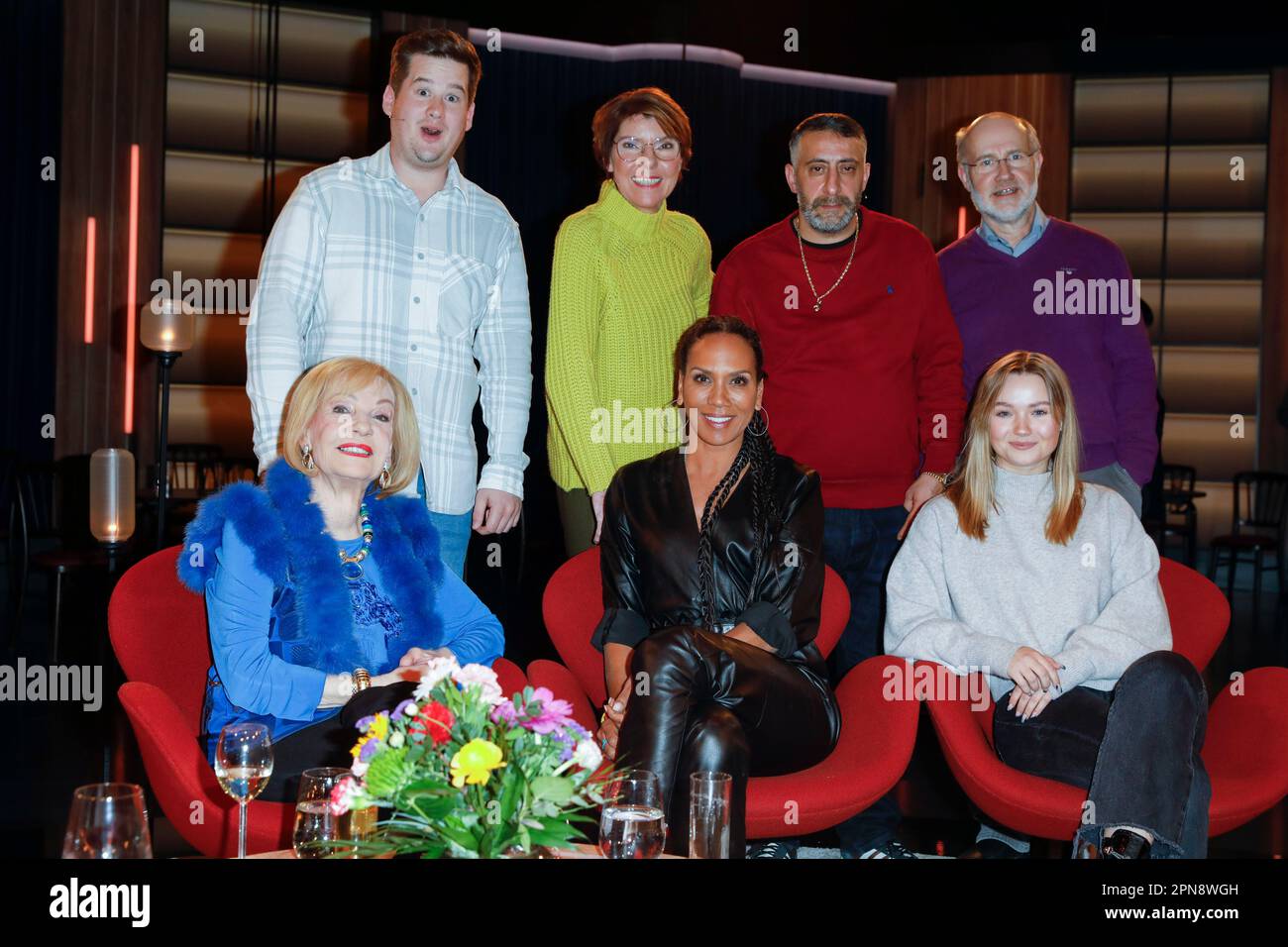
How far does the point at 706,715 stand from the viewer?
2.48 m

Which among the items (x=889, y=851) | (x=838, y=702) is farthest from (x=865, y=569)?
(x=889, y=851)

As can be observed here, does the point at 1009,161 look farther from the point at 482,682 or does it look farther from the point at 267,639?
the point at 482,682

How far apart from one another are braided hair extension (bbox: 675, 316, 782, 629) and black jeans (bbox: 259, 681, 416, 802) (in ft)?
2.38

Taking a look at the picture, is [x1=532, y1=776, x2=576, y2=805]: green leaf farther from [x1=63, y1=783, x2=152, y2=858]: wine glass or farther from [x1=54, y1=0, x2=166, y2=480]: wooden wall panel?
[x1=54, y1=0, x2=166, y2=480]: wooden wall panel

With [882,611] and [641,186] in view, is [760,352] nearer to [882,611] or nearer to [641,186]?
[641,186]

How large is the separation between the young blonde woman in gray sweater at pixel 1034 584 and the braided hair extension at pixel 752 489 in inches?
12.6

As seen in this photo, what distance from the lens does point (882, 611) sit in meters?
3.33

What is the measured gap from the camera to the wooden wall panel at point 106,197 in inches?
314

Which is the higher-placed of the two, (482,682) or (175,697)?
(482,682)

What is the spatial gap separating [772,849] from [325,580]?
52.0 inches

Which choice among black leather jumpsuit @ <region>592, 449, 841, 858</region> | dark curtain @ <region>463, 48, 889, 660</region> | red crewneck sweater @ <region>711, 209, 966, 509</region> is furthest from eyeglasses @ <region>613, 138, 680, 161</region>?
dark curtain @ <region>463, 48, 889, 660</region>

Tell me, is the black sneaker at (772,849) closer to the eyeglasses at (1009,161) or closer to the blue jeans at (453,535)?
the blue jeans at (453,535)
